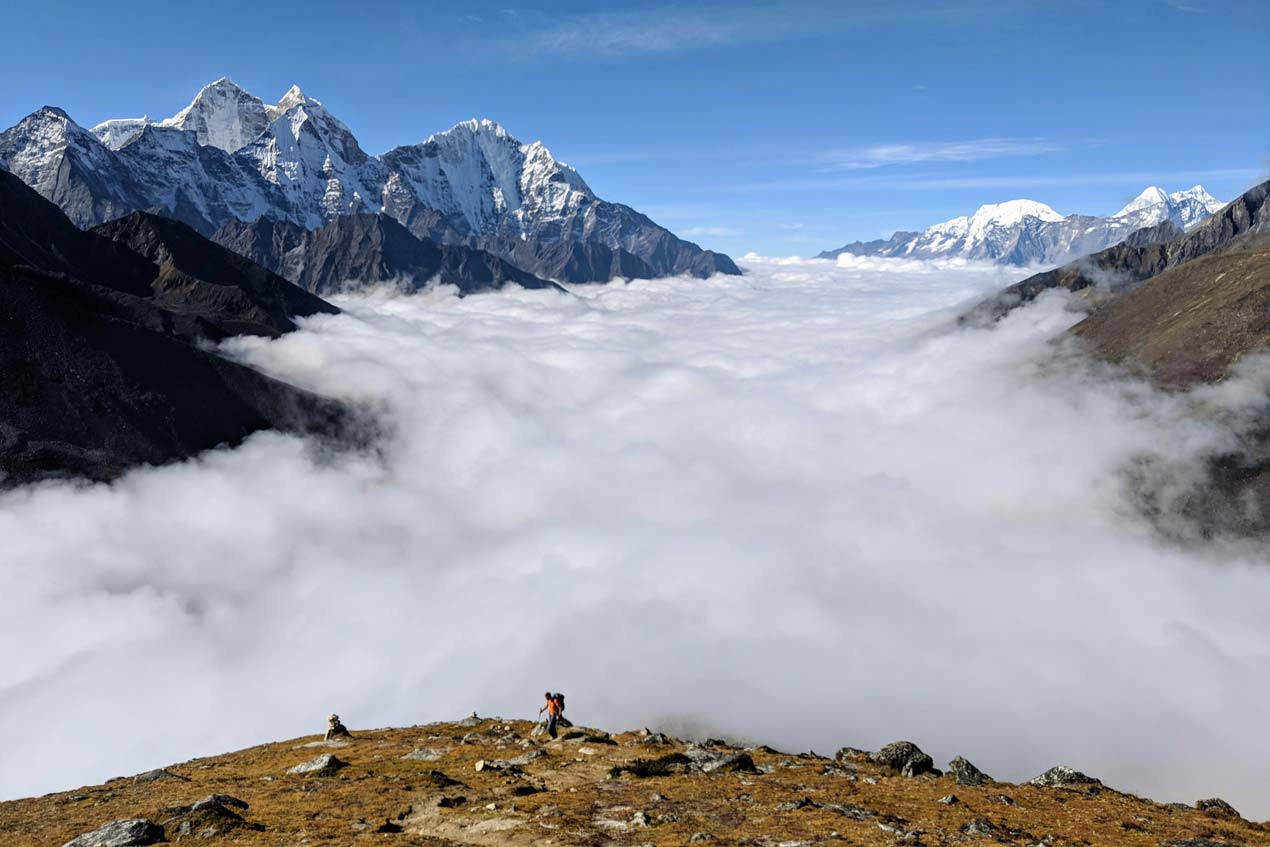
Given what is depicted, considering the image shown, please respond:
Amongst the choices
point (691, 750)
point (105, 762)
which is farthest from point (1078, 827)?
point (105, 762)

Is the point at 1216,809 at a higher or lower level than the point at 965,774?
lower

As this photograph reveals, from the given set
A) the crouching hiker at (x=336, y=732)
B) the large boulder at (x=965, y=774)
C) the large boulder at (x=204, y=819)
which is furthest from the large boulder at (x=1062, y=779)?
the crouching hiker at (x=336, y=732)

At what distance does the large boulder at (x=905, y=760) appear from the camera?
46031 mm

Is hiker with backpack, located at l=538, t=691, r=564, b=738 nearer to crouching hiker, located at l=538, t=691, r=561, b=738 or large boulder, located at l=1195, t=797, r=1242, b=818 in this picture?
crouching hiker, located at l=538, t=691, r=561, b=738

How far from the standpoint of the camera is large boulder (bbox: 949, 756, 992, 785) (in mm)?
43469

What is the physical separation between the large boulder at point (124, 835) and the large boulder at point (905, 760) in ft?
128

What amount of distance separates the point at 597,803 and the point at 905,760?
70.0 ft

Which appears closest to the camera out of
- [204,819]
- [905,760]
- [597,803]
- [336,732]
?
[204,819]

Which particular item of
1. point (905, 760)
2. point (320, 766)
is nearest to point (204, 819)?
point (320, 766)

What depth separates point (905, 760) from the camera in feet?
155

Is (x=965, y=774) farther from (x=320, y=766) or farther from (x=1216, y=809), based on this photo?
(x=320, y=766)

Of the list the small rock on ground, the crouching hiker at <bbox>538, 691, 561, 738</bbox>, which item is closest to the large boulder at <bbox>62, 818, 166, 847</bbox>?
the small rock on ground

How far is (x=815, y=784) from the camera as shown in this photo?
135 feet

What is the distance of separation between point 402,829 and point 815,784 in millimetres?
21401
